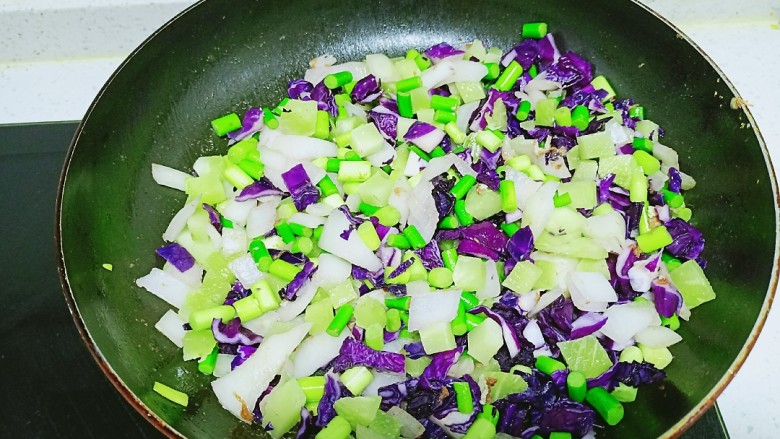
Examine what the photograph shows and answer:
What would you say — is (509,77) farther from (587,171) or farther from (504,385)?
(504,385)

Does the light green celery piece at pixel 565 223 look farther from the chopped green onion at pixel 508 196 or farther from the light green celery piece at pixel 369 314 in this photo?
the light green celery piece at pixel 369 314

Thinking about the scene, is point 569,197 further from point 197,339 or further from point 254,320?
point 197,339

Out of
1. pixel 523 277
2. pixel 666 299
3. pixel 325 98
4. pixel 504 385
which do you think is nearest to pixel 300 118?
pixel 325 98

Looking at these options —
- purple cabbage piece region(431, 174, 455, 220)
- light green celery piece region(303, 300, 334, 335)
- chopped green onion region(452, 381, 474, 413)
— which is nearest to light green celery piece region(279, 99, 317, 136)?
purple cabbage piece region(431, 174, 455, 220)

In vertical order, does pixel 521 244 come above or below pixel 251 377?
above

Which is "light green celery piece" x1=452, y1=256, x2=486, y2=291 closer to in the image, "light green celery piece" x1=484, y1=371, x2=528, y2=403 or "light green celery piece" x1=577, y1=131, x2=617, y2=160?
"light green celery piece" x1=484, y1=371, x2=528, y2=403
